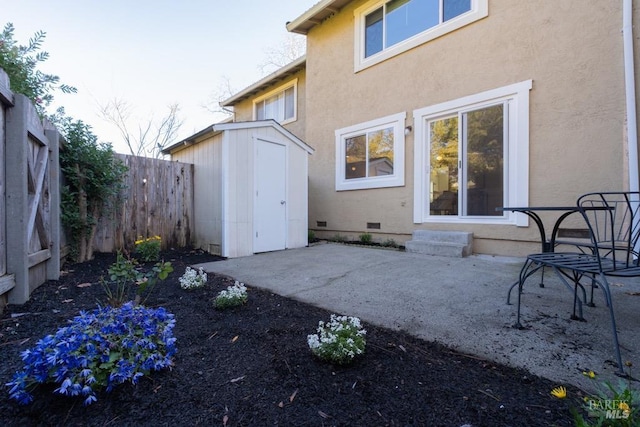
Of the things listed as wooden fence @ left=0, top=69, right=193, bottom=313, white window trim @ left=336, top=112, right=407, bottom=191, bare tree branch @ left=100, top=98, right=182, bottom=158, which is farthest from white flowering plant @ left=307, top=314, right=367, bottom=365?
bare tree branch @ left=100, top=98, right=182, bottom=158

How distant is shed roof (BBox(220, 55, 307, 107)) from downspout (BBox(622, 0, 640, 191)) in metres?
6.61

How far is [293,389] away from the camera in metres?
1.49

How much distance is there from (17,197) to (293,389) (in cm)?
281

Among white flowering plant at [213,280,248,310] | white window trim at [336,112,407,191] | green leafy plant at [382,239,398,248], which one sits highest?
white window trim at [336,112,407,191]

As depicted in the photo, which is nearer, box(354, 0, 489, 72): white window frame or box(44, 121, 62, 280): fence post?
box(44, 121, 62, 280): fence post

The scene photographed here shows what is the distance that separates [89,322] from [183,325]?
794mm

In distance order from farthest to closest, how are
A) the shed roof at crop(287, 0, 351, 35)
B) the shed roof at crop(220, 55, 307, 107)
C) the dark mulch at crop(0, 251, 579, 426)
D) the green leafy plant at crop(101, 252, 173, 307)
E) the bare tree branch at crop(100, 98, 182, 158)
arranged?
the bare tree branch at crop(100, 98, 182, 158), the shed roof at crop(220, 55, 307, 107), the shed roof at crop(287, 0, 351, 35), the green leafy plant at crop(101, 252, 173, 307), the dark mulch at crop(0, 251, 579, 426)

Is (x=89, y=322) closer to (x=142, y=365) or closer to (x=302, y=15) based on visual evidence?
(x=142, y=365)

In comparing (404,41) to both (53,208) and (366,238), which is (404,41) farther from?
(53,208)

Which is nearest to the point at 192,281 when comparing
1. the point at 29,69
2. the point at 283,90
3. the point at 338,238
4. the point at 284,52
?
the point at 29,69

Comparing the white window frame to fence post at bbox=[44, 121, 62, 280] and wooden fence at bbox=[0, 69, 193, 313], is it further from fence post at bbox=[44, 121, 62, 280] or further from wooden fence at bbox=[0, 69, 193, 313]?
fence post at bbox=[44, 121, 62, 280]

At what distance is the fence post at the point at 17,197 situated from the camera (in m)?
2.51

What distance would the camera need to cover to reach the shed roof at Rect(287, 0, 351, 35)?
7109 mm

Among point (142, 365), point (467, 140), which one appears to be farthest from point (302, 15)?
point (142, 365)
